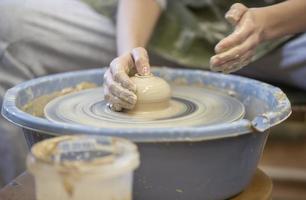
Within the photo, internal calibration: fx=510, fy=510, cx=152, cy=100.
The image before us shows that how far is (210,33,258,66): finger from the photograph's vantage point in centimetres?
119

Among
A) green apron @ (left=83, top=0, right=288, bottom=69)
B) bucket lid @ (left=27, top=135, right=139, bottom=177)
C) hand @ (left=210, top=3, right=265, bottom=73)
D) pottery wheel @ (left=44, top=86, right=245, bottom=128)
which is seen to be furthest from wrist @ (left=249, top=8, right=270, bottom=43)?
bucket lid @ (left=27, top=135, right=139, bottom=177)

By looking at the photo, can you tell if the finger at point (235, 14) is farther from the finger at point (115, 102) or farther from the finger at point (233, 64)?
the finger at point (115, 102)

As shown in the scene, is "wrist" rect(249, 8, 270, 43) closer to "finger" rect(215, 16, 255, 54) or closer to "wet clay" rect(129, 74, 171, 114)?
"finger" rect(215, 16, 255, 54)

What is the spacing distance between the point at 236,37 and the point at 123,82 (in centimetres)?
31

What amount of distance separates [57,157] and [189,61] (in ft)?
3.23

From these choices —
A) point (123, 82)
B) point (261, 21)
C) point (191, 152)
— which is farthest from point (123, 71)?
point (261, 21)

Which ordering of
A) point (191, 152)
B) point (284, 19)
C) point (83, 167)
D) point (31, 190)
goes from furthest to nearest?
1. point (284, 19)
2. point (31, 190)
3. point (191, 152)
4. point (83, 167)

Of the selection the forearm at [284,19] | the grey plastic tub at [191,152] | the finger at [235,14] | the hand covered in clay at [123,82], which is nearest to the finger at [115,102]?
the hand covered in clay at [123,82]

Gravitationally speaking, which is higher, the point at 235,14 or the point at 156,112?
the point at 235,14

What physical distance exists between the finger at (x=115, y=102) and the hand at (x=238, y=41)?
8.9 inches

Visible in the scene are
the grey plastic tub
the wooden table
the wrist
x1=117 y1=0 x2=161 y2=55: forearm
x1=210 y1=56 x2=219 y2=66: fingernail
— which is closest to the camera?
the grey plastic tub

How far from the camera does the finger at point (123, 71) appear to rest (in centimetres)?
113

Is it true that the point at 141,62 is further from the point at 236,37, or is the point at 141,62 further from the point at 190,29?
the point at 190,29

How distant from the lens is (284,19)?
1.44 meters
